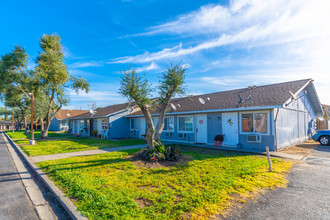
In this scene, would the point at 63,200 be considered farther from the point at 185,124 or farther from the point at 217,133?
the point at 185,124

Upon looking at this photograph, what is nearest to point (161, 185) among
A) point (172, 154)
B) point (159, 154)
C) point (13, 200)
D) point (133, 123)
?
point (159, 154)

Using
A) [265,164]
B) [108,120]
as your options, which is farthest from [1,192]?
[108,120]

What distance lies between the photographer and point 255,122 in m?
11.0

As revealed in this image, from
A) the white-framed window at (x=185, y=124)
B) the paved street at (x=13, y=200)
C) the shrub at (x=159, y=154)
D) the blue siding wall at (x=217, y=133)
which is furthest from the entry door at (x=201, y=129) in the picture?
the paved street at (x=13, y=200)

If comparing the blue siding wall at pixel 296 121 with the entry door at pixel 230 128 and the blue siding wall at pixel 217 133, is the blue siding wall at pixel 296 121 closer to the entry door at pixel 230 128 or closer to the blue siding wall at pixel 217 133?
the blue siding wall at pixel 217 133

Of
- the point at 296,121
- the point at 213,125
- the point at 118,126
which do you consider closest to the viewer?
the point at 213,125

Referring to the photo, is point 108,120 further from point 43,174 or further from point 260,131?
point 260,131

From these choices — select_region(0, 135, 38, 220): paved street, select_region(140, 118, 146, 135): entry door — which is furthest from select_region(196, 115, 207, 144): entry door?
select_region(0, 135, 38, 220): paved street

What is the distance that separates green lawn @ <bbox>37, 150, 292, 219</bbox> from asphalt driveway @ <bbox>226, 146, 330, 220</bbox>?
0.36 m

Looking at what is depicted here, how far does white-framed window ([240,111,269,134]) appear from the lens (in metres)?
10.6

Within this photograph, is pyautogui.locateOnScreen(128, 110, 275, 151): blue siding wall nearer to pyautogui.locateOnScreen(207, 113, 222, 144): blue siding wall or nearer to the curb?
pyautogui.locateOnScreen(207, 113, 222, 144): blue siding wall

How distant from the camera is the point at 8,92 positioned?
896 inches

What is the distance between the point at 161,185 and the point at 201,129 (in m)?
9.04

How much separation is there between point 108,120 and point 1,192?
47.0ft
